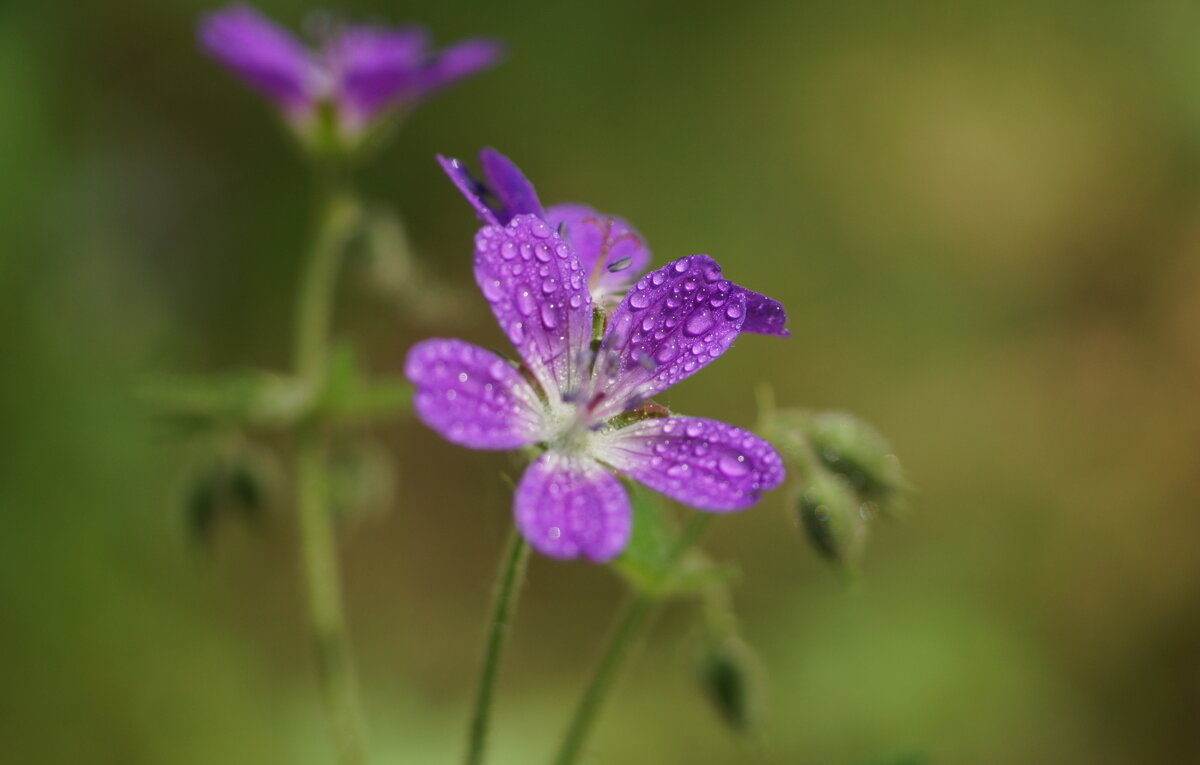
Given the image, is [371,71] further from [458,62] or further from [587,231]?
[587,231]

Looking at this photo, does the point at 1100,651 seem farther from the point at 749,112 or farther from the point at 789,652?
the point at 749,112

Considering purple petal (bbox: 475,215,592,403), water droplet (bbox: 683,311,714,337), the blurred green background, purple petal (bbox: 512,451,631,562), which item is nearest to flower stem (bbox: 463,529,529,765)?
purple petal (bbox: 512,451,631,562)

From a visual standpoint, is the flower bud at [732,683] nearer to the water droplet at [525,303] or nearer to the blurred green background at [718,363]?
the water droplet at [525,303]

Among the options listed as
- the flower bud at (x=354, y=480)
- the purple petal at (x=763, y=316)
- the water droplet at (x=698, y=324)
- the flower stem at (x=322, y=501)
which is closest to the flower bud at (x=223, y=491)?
the flower stem at (x=322, y=501)

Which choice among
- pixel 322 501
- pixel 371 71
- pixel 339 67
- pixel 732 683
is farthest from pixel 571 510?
pixel 339 67

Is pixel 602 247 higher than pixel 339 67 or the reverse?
higher

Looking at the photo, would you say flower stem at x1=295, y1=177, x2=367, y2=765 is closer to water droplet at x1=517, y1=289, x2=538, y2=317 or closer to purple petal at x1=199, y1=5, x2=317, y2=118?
purple petal at x1=199, y1=5, x2=317, y2=118
